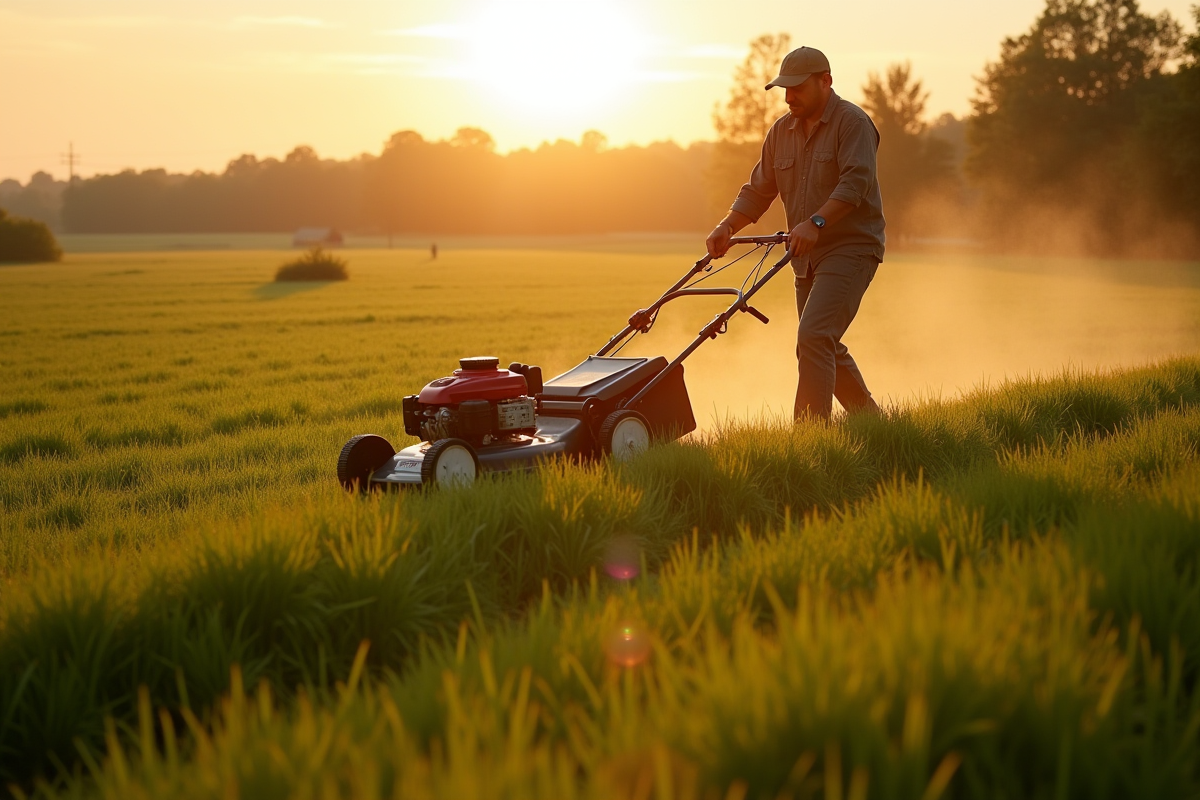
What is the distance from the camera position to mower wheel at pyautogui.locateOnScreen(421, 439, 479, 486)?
18.0 feet

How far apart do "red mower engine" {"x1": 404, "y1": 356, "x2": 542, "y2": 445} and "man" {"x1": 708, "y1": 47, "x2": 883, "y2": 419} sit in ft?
6.68

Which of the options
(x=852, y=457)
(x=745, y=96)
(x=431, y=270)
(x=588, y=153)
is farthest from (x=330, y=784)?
(x=588, y=153)

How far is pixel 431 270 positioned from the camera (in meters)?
49.6

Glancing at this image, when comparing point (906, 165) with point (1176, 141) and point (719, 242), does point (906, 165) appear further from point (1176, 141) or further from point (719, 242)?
point (719, 242)

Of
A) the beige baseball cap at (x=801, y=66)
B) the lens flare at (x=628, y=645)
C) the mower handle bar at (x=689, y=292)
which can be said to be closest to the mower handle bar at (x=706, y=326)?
the mower handle bar at (x=689, y=292)

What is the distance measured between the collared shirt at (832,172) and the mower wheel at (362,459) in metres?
3.15

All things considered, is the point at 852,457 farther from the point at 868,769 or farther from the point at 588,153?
the point at 588,153

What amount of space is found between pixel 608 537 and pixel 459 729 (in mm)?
2493

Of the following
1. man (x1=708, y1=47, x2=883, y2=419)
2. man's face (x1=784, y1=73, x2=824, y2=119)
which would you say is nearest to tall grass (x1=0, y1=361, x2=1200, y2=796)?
man (x1=708, y1=47, x2=883, y2=419)

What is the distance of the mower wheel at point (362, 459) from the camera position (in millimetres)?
6008

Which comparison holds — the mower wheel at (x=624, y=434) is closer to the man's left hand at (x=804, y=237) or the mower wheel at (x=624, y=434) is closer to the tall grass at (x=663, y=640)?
the tall grass at (x=663, y=640)

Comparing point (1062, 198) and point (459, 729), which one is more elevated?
point (1062, 198)

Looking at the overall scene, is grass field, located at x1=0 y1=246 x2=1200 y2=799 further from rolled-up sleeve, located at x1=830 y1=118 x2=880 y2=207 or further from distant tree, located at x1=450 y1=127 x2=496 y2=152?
distant tree, located at x1=450 y1=127 x2=496 y2=152

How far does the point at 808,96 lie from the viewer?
24.2ft
